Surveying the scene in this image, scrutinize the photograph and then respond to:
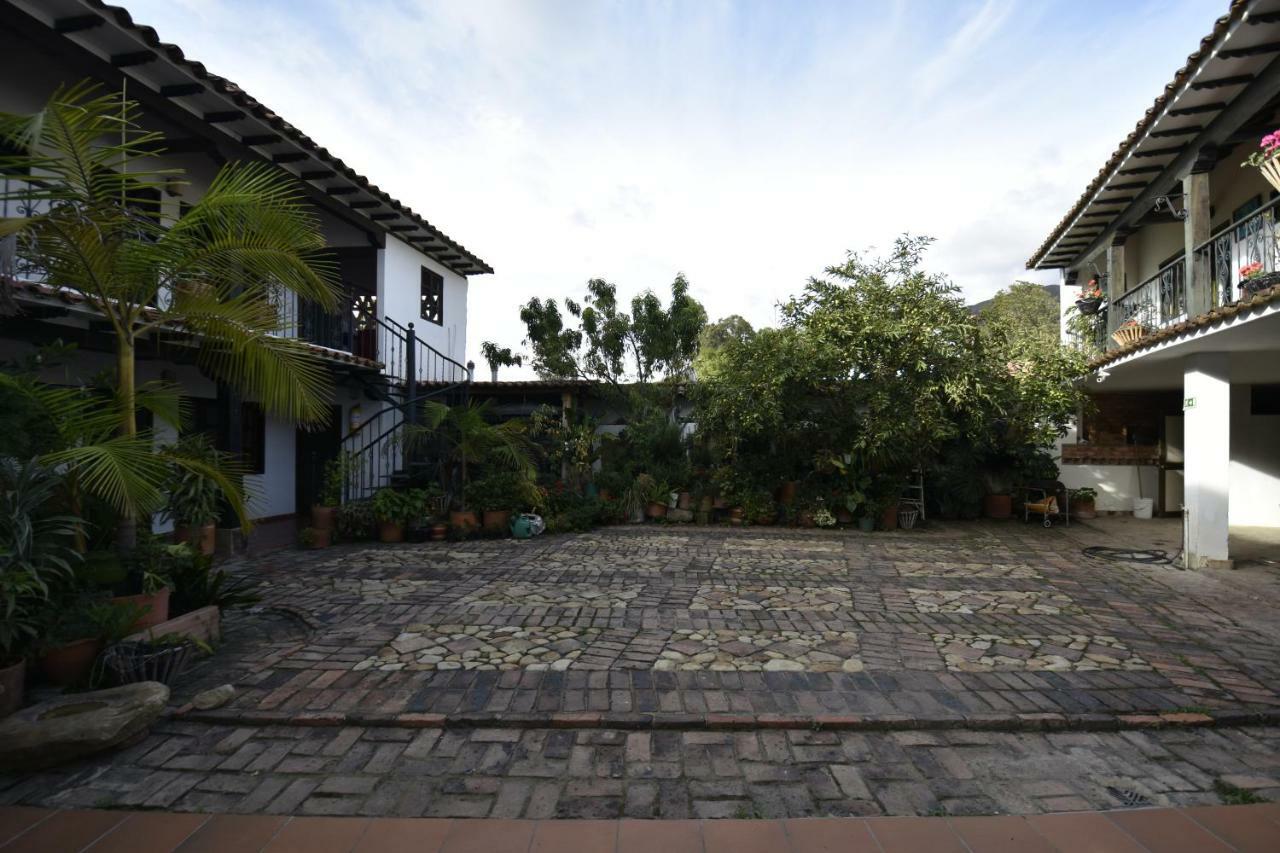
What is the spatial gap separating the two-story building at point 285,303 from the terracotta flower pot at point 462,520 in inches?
63.8

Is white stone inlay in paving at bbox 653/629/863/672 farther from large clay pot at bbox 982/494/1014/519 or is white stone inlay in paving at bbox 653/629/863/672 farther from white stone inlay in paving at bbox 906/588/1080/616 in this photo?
large clay pot at bbox 982/494/1014/519

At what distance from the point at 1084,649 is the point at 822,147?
813 centimetres

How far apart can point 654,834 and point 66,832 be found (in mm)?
2325

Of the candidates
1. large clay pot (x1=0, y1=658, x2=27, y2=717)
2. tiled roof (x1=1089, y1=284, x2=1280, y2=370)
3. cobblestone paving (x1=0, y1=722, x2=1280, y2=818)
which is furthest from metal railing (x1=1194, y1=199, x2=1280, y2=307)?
large clay pot (x1=0, y1=658, x2=27, y2=717)

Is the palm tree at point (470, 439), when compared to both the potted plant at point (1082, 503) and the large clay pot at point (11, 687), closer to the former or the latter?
the large clay pot at point (11, 687)

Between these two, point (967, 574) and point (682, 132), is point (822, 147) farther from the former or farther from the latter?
point (967, 574)

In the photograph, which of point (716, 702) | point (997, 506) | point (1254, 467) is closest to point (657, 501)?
point (997, 506)

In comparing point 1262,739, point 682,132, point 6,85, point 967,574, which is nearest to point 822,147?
point 682,132

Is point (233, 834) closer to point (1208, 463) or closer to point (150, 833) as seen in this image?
point (150, 833)

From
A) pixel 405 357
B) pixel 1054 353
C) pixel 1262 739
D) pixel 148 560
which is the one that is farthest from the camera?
pixel 405 357

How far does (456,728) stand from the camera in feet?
11.0

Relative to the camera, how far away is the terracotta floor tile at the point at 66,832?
237cm

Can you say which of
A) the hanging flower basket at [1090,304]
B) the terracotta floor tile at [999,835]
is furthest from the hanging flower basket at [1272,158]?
the terracotta floor tile at [999,835]

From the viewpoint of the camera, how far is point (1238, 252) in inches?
275
